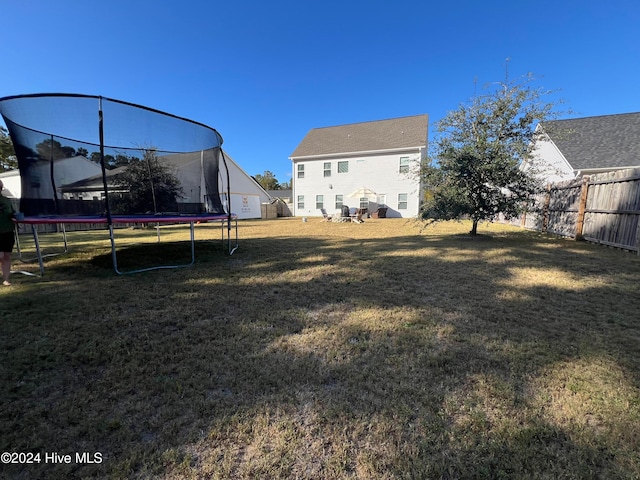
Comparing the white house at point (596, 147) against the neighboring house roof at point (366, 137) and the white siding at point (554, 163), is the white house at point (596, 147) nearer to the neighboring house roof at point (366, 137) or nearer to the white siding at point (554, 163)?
the white siding at point (554, 163)

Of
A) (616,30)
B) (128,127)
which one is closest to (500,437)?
(128,127)

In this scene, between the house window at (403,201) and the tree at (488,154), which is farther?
the house window at (403,201)

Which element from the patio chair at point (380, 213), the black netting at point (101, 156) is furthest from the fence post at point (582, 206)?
the patio chair at point (380, 213)

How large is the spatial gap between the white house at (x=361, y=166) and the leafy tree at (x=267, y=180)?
32.3 metres

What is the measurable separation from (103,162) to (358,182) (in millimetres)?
18863

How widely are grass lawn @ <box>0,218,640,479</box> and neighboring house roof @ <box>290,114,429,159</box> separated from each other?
60.7 feet

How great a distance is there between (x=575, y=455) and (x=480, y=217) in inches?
292

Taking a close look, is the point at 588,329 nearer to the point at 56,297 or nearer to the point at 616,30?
the point at 56,297

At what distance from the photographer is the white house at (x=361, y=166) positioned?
20.2 m

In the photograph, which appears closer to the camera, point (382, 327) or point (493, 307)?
point (382, 327)

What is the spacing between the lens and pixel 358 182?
21.5 metres

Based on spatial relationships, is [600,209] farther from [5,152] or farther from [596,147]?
[5,152]

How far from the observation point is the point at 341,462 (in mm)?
1190

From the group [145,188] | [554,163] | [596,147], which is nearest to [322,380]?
[145,188]
